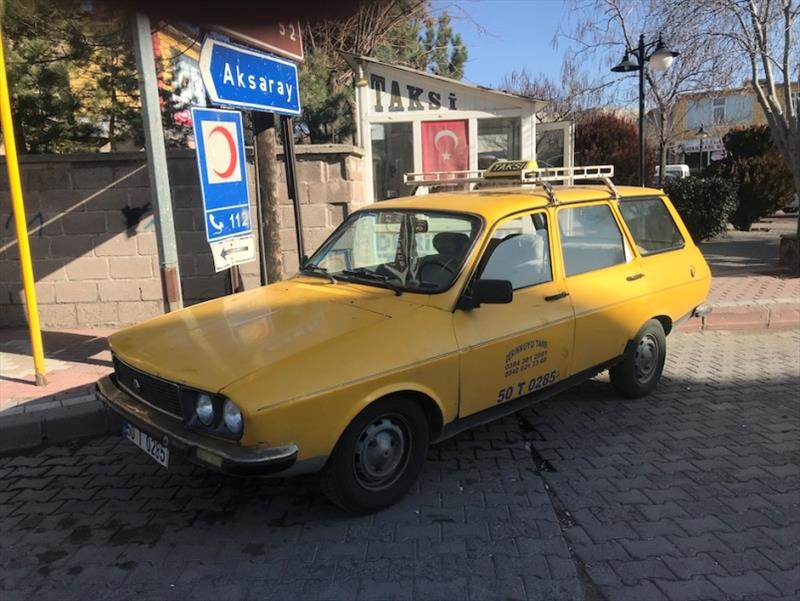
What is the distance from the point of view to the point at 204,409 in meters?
2.87

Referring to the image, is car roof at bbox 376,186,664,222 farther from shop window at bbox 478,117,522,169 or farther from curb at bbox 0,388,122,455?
shop window at bbox 478,117,522,169

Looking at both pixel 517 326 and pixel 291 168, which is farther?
pixel 291 168

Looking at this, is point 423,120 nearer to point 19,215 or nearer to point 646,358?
point 646,358

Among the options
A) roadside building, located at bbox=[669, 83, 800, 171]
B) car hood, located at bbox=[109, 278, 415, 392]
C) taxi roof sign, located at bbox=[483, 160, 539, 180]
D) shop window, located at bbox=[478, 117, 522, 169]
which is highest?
roadside building, located at bbox=[669, 83, 800, 171]

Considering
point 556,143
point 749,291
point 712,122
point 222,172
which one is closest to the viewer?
point 222,172

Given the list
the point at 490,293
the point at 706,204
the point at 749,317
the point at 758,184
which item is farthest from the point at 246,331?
the point at 758,184

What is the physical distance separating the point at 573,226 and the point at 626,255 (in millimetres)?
642

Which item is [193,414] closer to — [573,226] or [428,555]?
[428,555]

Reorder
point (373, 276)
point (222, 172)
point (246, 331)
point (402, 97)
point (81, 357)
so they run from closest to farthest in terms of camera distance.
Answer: point (246, 331)
point (373, 276)
point (222, 172)
point (81, 357)
point (402, 97)

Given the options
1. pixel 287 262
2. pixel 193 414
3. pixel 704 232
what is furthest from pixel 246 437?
pixel 704 232

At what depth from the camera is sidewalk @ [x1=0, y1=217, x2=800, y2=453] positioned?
14.3ft

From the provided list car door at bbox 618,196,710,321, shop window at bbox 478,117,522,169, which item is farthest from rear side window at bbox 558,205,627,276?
shop window at bbox 478,117,522,169

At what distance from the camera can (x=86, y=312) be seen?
22.5ft

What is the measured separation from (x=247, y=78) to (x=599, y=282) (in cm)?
310
